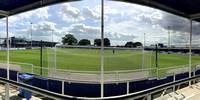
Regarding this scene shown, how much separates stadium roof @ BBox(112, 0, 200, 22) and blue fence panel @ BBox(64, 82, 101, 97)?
11.8 feet

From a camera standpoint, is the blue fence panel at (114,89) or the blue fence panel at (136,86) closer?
the blue fence panel at (114,89)

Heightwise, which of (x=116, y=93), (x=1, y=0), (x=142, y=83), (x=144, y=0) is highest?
(x=1, y=0)

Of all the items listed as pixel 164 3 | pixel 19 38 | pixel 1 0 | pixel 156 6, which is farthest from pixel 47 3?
pixel 19 38

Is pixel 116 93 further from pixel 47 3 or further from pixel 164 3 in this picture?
pixel 47 3

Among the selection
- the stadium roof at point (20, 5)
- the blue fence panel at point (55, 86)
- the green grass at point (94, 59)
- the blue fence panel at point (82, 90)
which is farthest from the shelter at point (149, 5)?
the green grass at point (94, 59)

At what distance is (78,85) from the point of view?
4.37m

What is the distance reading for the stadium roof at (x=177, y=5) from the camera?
1.89m

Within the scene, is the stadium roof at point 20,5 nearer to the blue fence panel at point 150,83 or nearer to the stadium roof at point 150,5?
the stadium roof at point 150,5

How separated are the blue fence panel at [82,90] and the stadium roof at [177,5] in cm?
361

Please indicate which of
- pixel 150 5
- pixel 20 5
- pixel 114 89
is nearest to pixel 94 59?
pixel 114 89

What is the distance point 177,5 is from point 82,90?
13.7ft

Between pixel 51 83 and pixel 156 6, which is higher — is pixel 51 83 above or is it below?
below

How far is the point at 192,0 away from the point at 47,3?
10.1ft

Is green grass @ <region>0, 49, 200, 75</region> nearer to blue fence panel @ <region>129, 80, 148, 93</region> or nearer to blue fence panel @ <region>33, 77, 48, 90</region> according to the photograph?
blue fence panel @ <region>33, 77, 48, 90</region>
